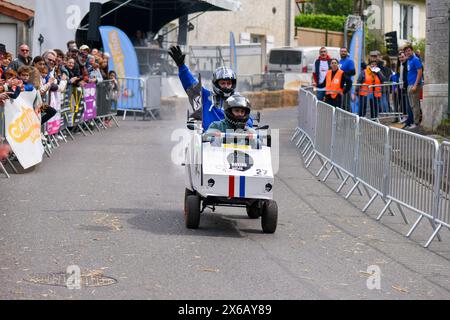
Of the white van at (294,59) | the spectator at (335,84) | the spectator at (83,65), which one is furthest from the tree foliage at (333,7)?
the spectator at (83,65)

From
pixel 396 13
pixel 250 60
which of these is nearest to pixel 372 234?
pixel 250 60

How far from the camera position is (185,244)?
10867 mm

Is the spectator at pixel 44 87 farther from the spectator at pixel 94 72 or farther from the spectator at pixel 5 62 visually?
the spectator at pixel 94 72

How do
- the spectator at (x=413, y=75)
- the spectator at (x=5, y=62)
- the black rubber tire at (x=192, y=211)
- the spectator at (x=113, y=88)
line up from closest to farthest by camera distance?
the black rubber tire at (x=192, y=211) < the spectator at (x=5, y=62) < the spectator at (x=413, y=75) < the spectator at (x=113, y=88)

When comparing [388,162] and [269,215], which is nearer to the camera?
[269,215]

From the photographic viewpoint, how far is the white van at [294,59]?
4328 cm

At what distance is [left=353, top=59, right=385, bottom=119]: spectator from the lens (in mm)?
25250

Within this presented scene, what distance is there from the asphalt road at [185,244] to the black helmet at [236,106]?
1.20 metres

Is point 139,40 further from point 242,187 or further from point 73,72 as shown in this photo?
point 242,187

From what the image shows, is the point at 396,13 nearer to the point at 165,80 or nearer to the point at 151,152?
the point at 165,80

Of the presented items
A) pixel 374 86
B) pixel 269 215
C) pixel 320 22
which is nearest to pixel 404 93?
pixel 374 86

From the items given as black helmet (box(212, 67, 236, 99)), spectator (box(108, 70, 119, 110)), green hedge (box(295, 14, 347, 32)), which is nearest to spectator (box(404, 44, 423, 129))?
spectator (box(108, 70, 119, 110))

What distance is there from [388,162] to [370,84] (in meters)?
11.9
